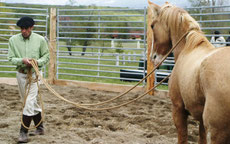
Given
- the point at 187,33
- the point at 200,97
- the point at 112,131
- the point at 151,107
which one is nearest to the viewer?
the point at 200,97

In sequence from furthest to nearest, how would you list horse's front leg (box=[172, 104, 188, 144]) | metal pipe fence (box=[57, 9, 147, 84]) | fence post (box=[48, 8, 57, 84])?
fence post (box=[48, 8, 57, 84]) < metal pipe fence (box=[57, 9, 147, 84]) < horse's front leg (box=[172, 104, 188, 144])

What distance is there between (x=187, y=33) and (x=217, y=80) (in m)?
1.30

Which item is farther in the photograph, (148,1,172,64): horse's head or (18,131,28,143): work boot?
(18,131,28,143): work boot

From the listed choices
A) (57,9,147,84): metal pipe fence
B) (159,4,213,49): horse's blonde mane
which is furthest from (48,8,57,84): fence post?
(159,4,213,49): horse's blonde mane

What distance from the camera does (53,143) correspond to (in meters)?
4.25

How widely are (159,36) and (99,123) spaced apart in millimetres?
2224

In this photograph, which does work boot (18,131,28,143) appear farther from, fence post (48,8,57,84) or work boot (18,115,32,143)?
fence post (48,8,57,84)

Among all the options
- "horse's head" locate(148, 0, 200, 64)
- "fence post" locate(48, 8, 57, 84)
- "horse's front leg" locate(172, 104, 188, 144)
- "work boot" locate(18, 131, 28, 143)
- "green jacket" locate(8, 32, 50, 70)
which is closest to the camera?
"horse's front leg" locate(172, 104, 188, 144)

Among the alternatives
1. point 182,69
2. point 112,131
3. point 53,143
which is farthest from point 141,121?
Answer: point 182,69

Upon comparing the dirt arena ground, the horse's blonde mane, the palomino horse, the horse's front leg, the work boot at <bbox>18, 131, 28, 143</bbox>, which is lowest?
the dirt arena ground

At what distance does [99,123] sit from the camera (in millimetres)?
5297

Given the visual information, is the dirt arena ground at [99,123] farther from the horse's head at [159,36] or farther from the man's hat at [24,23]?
the man's hat at [24,23]

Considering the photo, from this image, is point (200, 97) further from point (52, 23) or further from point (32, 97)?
point (52, 23)

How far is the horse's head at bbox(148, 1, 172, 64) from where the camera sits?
12.0 feet
